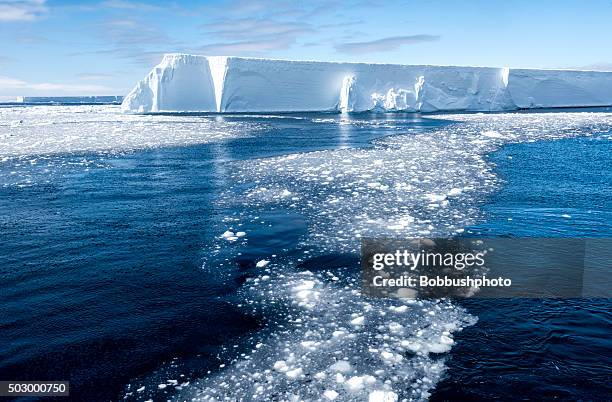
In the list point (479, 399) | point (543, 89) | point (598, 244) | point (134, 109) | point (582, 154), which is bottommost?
point (479, 399)

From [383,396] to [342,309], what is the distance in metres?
1.26

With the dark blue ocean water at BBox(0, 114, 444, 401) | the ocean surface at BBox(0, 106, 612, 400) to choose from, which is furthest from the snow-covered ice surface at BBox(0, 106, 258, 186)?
the dark blue ocean water at BBox(0, 114, 444, 401)

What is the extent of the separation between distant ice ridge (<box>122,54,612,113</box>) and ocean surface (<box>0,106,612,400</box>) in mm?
26284

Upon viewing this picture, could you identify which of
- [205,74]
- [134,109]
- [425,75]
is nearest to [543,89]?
[425,75]

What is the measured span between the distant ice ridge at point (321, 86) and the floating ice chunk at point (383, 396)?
34.4 metres

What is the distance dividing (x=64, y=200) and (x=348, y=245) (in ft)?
19.8

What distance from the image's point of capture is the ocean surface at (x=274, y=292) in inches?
129

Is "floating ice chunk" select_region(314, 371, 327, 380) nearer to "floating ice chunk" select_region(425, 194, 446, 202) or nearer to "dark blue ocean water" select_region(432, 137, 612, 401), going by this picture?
"dark blue ocean water" select_region(432, 137, 612, 401)

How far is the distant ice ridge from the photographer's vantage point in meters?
35.5

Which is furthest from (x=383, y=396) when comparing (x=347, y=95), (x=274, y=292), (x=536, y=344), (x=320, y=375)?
(x=347, y=95)

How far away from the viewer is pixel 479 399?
118 inches

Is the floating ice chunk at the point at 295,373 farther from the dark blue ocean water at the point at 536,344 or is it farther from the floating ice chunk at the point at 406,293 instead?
the floating ice chunk at the point at 406,293

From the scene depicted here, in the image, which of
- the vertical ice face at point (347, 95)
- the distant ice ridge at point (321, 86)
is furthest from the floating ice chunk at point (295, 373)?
the vertical ice face at point (347, 95)

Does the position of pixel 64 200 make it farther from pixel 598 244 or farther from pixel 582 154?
pixel 582 154
